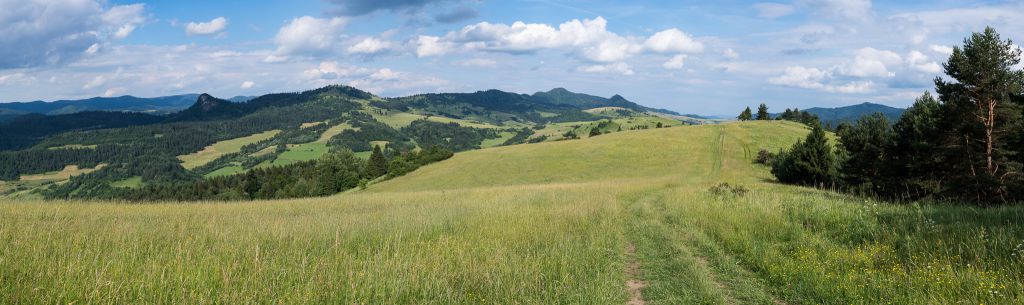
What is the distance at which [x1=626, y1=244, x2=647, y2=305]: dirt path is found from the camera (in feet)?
23.1

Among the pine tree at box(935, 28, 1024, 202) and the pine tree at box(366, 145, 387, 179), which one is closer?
the pine tree at box(935, 28, 1024, 202)

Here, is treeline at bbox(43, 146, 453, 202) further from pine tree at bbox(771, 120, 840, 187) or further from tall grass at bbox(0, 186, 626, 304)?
tall grass at bbox(0, 186, 626, 304)

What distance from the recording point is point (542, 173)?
6881 centimetres

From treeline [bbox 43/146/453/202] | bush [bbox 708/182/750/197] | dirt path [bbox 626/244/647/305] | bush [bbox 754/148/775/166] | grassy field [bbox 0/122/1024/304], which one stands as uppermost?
grassy field [bbox 0/122/1024/304]

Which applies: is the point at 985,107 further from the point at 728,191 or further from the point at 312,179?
the point at 312,179

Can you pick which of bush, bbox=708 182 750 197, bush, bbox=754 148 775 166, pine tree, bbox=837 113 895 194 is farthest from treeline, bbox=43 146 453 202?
bush, bbox=708 182 750 197

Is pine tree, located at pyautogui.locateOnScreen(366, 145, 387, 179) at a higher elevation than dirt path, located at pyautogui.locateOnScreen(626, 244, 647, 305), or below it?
below

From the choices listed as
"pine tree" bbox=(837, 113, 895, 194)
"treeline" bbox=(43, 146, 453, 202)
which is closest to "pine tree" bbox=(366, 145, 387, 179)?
"treeline" bbox=(43, 146, 453, 202)

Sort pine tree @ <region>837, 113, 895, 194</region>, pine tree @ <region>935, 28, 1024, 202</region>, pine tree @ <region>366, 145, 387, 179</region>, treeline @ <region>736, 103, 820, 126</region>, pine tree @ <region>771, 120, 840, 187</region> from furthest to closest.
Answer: treeline @ <region>736, 103, 820, 126</region> < pine tree @ <region>366, 145, 387, 179</region> < pine tree @ <region>771, 120, 840, 187</region> < pine tree @ <region>837, 113, 895, 194</region> < pine tree @ <region>935, 28, 1024, 202</region>

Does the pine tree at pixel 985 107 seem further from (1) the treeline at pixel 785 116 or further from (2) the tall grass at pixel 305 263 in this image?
(1) the treeline at pixel 785 116

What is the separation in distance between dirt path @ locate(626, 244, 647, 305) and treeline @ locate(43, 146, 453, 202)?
83.6 meters

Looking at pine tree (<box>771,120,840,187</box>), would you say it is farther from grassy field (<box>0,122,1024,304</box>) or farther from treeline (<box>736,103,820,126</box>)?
treeline (<box>736,103,820,126</box>)

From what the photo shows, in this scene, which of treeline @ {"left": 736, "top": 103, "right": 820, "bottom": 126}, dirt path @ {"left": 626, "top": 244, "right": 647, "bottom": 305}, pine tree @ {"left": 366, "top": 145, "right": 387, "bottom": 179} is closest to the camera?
dirt path @ {"left": 626, "top": 244, "right": 647, "bottom": 305}

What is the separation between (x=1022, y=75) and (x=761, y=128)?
77.0 m
